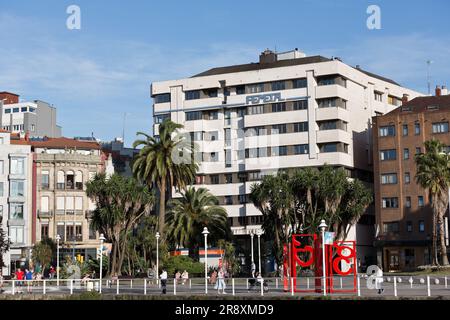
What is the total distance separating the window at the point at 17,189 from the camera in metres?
121

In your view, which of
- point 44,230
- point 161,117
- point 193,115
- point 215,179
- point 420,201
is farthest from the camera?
point 161,117

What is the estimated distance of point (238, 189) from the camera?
131000mm

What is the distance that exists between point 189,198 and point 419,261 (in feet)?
105

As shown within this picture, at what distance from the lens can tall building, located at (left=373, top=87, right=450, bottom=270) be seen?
118 metres

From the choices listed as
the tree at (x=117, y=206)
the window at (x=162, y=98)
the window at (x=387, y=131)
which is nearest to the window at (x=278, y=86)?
the window at (x=387, y=131)

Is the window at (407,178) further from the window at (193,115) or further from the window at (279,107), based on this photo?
the window at (193,115)

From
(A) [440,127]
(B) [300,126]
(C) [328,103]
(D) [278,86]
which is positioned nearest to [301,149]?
(B) [300,126]

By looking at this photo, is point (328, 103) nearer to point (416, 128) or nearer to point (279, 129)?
point (279, 129)

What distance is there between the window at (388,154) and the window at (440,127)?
244 inches

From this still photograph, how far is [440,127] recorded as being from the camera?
11800 cm

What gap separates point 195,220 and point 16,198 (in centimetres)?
2766

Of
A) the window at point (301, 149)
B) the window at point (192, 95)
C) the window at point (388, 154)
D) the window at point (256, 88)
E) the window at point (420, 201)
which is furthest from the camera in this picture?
the window at point (192, 95)

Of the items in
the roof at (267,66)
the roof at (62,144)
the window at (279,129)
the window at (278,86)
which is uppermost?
the roof at (267,66)

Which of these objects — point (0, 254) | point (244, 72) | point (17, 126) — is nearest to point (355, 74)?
point (244, 72)
